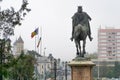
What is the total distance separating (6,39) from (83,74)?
14.8 feet

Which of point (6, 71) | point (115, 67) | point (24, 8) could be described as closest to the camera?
point (6, 71)

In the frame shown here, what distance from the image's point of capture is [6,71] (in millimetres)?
23031

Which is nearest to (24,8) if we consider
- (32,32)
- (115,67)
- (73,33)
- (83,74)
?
(73,33)

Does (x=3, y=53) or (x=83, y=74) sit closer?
(x=83, y=74)

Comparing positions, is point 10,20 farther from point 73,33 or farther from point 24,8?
point 73,33

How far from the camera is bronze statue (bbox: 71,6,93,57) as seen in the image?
2441 cm

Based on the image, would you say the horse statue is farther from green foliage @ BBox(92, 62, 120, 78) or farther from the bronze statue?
green foliage @ BBox(92, 62, 120, 78)

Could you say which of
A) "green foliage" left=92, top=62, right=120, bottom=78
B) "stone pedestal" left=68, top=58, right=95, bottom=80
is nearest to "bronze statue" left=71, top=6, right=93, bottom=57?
"stone pedestal" left=68, top=58, right=95, bottom=80

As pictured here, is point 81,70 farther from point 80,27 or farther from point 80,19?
point 80,19

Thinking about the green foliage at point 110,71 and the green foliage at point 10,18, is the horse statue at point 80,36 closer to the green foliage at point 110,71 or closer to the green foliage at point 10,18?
the green foliage at point 10,18

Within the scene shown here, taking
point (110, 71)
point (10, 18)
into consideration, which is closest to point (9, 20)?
point (10, 18)

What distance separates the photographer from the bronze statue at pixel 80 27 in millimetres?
24406

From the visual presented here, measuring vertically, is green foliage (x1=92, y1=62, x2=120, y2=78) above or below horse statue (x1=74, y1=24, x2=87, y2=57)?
below

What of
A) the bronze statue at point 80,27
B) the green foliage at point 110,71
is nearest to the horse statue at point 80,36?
the bronze statue at point 80,27
